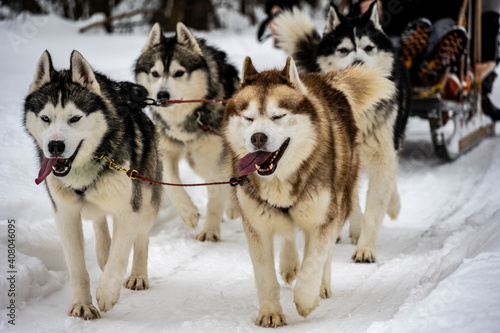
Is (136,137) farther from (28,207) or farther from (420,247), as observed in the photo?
(420,247)

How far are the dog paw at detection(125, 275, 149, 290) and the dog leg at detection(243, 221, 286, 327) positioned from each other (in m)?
0.92

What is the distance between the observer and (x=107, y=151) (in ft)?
10.3

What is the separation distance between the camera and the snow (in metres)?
2.33

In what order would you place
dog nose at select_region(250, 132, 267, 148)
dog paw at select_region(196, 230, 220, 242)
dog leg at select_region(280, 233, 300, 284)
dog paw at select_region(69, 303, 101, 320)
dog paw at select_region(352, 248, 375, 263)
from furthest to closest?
dog paw at select_region(196, 230, 220, 242), dog paw at select_region(352, 248, 375, 263), dog leg at select_region(280, 233, 300, 284), dog paw at select_region(69, 303, 101, 320), dog nose at select_region(250, 132, 267, 148)

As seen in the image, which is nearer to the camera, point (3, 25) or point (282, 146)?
point (282, 146)

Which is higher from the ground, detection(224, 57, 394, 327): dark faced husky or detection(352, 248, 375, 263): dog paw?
detection(224, 57, 394, 327): dark faced husky

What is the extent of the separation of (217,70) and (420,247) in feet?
7.08

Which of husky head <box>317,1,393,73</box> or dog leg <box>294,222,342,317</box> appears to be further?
husky head <box>317,1,393,73</box>

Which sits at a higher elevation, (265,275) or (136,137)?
(136,137)

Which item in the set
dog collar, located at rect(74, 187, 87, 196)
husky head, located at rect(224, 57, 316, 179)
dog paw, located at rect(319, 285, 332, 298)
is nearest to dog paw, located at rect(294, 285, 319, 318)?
dog paw, located at rect(319, 285, 332, 298)

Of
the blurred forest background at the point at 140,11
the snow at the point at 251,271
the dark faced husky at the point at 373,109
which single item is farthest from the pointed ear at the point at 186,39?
the blurred forest background at the point at 140,11

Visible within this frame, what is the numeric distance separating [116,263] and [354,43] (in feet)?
7.87

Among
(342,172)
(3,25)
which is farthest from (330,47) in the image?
(3,25)

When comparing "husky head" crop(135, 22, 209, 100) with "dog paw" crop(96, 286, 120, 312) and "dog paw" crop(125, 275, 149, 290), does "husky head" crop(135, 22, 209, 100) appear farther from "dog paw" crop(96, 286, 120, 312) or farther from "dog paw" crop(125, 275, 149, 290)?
"dog paw" crop(96, 286, 120, 312)
